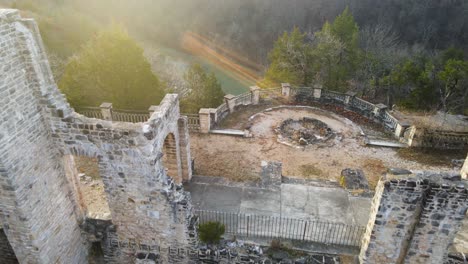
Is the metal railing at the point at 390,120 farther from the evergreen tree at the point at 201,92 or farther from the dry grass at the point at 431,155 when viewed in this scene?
the evergreen tree at the point at 201,92

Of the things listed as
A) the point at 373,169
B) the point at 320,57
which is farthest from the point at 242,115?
the point at 320,57

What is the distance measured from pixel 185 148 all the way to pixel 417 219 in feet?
23.4

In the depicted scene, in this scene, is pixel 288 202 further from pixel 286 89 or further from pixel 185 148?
pixel 286 89

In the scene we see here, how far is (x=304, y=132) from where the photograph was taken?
Result: 17109 mm

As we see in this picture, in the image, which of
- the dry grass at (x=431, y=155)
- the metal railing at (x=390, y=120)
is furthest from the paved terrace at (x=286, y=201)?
the metal railing at (x=390, y=120)

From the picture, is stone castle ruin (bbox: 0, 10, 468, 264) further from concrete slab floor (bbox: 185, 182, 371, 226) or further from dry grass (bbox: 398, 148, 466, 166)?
dry grass (bbox: 398, 148, 466, 166)

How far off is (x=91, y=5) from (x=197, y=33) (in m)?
13.1

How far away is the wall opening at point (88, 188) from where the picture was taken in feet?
28.5

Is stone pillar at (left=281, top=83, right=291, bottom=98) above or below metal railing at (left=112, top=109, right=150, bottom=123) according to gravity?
above

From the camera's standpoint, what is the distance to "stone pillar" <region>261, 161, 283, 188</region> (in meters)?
12.2

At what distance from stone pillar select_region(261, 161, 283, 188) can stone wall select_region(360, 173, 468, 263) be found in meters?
4.26

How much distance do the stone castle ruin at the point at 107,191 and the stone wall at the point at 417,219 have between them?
0.02 meters

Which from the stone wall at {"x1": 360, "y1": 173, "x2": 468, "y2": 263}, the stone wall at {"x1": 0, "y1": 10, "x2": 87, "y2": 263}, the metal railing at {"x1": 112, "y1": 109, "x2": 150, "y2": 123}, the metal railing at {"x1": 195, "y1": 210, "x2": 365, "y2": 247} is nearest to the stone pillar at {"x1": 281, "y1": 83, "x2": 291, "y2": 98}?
the metal railing at {"x1": 112, "y1": 109, "x2": 150, "y2": 123}

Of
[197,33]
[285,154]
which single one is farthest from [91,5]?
[285,154]
